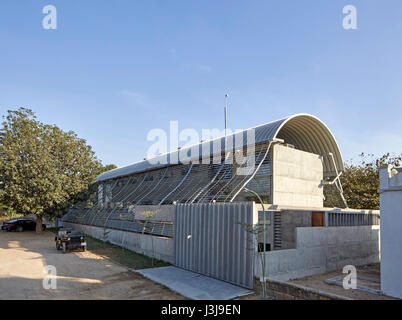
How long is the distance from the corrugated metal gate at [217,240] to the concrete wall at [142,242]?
3.77 ft

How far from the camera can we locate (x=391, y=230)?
10992 millimetres

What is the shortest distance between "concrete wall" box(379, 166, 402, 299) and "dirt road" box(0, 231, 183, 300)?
295 inches

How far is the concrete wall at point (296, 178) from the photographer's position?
712 inches

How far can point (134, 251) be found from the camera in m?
20.7

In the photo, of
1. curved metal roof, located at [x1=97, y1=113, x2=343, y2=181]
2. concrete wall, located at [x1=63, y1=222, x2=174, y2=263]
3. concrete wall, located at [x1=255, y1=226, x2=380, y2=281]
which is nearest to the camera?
concrete wall, located at [x1=255, y1=226, x2=380, y2=281]

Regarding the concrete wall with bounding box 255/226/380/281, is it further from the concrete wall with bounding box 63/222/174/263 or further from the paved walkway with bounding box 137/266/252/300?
the concrete wall with bounding box 63/222/174/263

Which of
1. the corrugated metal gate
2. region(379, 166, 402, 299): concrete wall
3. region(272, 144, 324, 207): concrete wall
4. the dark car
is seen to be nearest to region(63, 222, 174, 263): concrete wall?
the corrugated metal gate

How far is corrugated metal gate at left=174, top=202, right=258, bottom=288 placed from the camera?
39.2 ft

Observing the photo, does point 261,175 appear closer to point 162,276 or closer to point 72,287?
point 162,276

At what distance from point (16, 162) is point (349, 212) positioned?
28987mm

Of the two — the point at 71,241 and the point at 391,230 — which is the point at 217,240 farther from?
the point at 71,241

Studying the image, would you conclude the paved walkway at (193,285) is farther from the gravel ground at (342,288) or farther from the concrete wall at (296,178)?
the concrete wall at (296,178)
